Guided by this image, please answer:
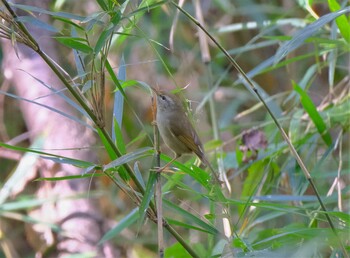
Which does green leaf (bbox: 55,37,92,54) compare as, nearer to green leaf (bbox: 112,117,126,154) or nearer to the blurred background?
the blurred background

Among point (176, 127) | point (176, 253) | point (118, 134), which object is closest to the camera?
point (118, 134)

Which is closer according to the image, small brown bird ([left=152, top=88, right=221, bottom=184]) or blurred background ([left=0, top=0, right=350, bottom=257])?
blurred background ([left=0, top=0, right=350, bottom=257])

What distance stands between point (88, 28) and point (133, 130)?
295 centimetres

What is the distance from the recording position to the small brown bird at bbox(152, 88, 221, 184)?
7.61ft

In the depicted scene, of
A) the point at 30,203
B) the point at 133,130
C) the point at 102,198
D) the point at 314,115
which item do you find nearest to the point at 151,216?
the point at 314,115

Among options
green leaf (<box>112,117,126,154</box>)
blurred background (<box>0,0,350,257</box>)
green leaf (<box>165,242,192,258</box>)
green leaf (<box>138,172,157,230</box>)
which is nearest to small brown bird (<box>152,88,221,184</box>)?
blurred background (<box>0,0,350,257</box>)

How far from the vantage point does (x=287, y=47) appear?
A: 1.80 metres

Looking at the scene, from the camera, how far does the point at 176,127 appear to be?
241 cm

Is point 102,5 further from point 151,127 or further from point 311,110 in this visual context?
point 151,127

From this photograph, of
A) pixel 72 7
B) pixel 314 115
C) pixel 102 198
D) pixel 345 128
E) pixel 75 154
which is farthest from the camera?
pixel 72 7

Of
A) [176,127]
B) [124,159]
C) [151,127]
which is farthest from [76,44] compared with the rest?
[151,127]

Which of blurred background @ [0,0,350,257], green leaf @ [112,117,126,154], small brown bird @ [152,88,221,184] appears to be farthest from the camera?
small brown bird @ [152,88,221,184]

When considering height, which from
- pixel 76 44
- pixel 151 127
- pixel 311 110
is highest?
pixel 76 44

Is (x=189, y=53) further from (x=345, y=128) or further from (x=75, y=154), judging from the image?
(x=345, y=128)
